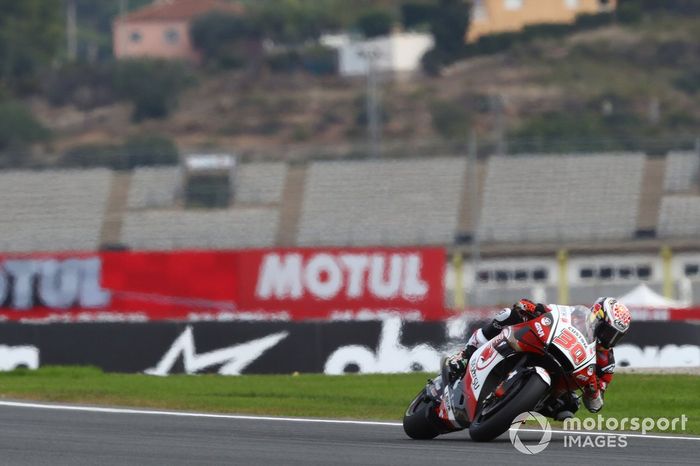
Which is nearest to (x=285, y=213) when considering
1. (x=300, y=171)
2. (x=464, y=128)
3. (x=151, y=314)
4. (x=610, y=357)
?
(x=300, y=171)

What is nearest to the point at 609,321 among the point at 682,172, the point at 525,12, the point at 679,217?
the point at 679,217

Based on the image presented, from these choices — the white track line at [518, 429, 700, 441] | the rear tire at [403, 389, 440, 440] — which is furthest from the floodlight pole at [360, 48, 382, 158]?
the rear tire at [403, 389, 440, 440]

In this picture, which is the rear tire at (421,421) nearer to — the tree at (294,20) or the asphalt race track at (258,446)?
the asphalt race track at (258,446)

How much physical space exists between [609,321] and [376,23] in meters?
92.8

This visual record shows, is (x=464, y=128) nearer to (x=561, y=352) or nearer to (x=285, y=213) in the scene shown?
(x=285, y=213)

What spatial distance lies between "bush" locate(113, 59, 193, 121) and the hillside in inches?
32.7

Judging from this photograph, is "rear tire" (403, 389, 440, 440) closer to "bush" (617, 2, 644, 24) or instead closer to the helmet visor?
the helmet visor

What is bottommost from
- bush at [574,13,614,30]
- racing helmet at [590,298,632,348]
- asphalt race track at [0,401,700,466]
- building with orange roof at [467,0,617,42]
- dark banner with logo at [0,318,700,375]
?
asphalt race track at [0,401,700,466]

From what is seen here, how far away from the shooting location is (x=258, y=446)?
1070cm

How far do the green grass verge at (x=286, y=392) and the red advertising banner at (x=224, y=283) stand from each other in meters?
17.8

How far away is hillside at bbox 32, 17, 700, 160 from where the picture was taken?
8088 cm

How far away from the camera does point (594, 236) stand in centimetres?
4872

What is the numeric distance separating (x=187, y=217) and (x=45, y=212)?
474 centimetres

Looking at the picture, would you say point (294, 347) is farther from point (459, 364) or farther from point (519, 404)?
point (519, 404)
